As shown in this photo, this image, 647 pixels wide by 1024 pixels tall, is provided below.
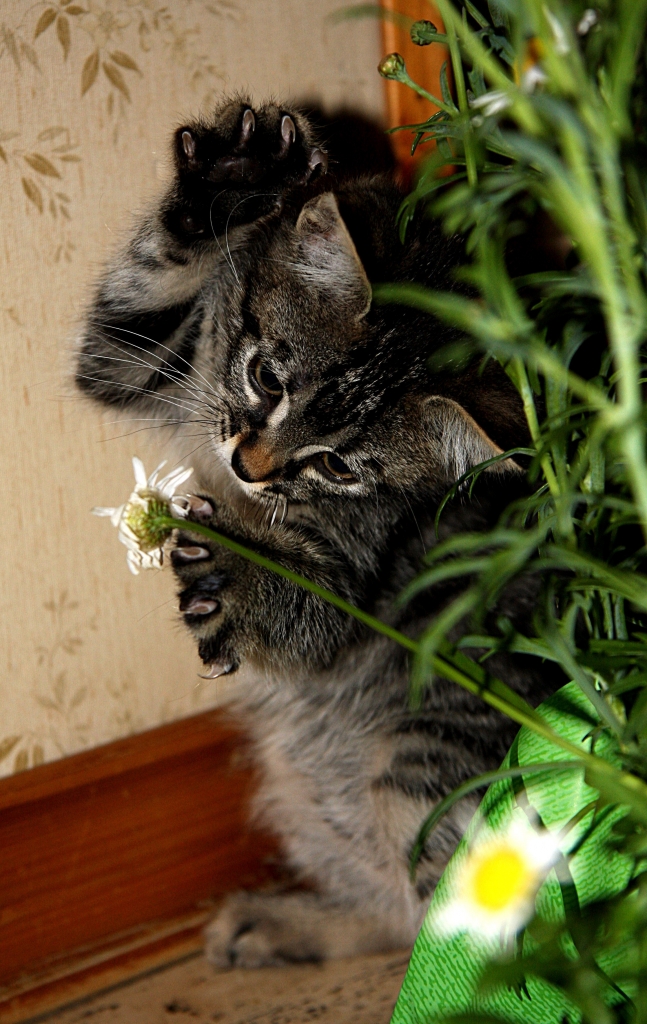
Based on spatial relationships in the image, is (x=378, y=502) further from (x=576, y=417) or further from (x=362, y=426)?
(x=576, y=417)

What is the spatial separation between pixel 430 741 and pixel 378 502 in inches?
12.6

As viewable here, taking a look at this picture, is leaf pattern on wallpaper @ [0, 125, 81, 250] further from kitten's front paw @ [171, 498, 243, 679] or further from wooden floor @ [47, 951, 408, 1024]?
wooden floor @ [47, 951, 408, 1024]

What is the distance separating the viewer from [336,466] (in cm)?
107

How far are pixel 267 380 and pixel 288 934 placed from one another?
0.79 metres

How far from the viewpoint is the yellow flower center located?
422mm

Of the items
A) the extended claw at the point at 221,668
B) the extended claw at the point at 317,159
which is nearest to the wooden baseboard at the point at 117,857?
the extended claw at the point at 221,668

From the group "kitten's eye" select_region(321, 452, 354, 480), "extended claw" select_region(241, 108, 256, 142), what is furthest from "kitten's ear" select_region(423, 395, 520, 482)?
"extended claw" select_region(241, 108, 256, 142)

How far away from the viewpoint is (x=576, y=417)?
0.66 m

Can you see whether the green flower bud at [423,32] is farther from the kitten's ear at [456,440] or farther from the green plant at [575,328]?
the kitten's ear at [456,440]

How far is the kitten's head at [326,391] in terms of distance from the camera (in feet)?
3.33

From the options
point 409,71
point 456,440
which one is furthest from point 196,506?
point 409,71

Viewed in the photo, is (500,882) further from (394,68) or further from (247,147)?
(247,147)

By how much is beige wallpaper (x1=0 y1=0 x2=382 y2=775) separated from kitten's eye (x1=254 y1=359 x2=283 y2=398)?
26 cm

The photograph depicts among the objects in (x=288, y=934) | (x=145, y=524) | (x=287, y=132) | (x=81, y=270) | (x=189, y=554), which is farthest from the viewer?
(x=288, y=934)
